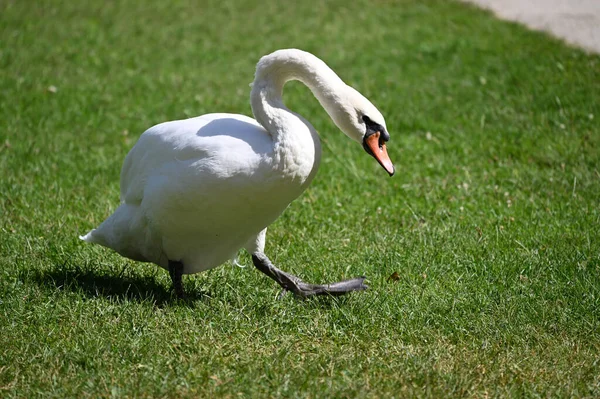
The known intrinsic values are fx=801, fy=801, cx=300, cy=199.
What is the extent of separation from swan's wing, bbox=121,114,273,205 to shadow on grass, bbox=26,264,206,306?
479 millimetres

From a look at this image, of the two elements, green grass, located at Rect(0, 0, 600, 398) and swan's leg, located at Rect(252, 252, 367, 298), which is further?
swan's leg, located at Rect(252, 252, 367, 298)

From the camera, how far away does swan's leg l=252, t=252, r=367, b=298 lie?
4.34 metres

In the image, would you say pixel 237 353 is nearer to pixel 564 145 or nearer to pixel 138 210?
pixel 138 210

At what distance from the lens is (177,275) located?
430 cm

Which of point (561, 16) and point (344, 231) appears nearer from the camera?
point (344, 231)

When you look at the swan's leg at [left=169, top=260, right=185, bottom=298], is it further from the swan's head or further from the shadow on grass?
the swan's head

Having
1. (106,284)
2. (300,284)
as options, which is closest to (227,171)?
(300,284)

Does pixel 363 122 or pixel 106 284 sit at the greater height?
pixel 363 122

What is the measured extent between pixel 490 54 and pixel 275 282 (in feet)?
18.3

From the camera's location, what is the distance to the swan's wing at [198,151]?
3.79 metres


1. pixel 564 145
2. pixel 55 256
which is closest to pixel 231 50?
pixel 564 145

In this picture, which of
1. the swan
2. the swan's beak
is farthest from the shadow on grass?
the swan's beak

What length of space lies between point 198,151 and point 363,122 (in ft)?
2.75

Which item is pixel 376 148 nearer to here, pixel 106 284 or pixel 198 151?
pixel 198 151
